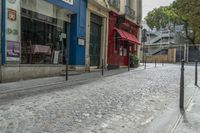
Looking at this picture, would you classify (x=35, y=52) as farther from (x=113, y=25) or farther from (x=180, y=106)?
(x=113, y=25)

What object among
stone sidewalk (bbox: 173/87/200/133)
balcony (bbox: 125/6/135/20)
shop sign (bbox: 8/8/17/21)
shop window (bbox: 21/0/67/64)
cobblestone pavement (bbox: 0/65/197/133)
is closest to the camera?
cobblestone pavement (bbox: 0/65/197/133)

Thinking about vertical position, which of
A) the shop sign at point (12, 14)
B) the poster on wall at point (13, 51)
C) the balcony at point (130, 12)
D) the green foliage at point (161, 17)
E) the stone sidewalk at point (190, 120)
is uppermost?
the green foliage at point (161, 17)

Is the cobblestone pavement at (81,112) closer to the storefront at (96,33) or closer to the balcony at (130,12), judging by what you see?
the storefront at (96,33)

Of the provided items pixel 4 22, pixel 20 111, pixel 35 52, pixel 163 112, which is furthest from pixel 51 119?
pixel 35 52

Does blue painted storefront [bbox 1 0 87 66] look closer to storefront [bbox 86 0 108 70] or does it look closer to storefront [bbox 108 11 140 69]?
storefront [bbox 86 0 108 70]

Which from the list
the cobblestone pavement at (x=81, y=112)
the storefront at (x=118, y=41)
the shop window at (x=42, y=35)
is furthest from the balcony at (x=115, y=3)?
the cobblestone pavement at (x=81, y=112)

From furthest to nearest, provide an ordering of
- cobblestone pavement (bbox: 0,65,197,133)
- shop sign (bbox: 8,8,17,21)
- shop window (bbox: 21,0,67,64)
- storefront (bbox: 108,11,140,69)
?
storefront (bbox: 108,11,140,69)
shop window (bbox: 21,0,67,64)
shop sign (bbox: 8,8,17,21)
cobblestone pavement (bbox: 0,65,197,133)

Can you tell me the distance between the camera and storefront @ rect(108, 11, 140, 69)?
2433 cm

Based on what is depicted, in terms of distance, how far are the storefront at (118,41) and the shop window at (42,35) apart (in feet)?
21.9

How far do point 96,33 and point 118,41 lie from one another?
424 centimetres

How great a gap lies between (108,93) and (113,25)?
50.1ft

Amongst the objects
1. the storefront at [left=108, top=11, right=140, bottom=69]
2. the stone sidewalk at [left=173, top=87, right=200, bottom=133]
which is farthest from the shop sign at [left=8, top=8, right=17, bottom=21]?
the storefront at [left=108, top=11, right=140, bottom=69]

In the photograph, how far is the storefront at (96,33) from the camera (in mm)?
20359

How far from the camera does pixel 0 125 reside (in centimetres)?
564
